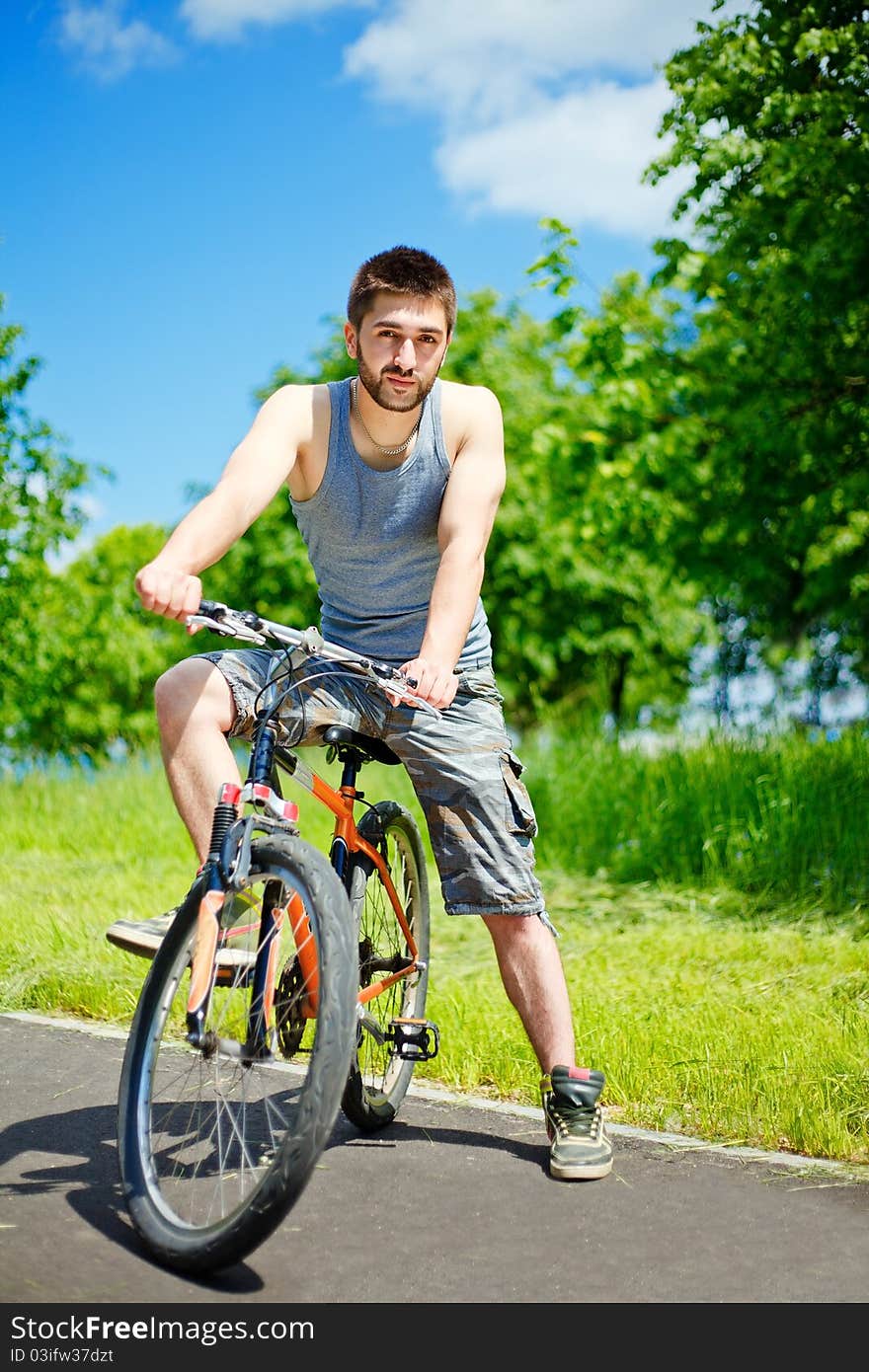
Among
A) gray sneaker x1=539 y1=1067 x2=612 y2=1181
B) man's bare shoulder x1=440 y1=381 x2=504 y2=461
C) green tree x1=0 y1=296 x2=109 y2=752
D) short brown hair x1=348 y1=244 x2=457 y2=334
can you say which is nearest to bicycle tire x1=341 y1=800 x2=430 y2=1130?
gray sneaker x1=539 y1=1067 x2=612 y2=1181

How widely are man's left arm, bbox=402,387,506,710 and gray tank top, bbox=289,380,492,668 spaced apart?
82 millimetres

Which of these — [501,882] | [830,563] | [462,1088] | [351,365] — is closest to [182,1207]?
[501,882]

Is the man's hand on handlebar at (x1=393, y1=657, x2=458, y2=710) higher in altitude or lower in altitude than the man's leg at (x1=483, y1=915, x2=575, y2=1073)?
higher

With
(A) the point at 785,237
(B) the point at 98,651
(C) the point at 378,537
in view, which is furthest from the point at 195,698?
A: (B) the point at 98,651

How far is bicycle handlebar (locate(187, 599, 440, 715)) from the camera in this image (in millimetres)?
2986

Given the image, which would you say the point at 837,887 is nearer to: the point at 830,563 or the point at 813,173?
the point at 813,173

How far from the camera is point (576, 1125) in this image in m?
3.65

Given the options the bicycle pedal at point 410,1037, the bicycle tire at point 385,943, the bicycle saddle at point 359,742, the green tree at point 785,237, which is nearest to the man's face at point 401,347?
the bicycle saddle at point 359,742

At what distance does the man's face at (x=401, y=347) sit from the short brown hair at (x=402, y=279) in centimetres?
2

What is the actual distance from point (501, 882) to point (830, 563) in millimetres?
14052

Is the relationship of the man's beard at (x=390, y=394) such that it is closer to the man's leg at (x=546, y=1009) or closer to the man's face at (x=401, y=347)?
the man's face at (x=401, y=347)

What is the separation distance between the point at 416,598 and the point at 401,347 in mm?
668

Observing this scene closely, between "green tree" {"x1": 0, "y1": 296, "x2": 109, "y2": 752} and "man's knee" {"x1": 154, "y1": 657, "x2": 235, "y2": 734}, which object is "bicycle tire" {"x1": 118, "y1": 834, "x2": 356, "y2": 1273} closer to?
"man's knee" {"x1": 154, "y1": 657, "x2": 235, "y2": 734}

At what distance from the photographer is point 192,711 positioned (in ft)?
11.1
